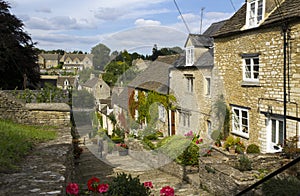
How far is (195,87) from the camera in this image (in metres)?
14.9

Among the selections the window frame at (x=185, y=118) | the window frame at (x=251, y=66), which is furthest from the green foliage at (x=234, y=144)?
the window frame at (x=185, y=118)

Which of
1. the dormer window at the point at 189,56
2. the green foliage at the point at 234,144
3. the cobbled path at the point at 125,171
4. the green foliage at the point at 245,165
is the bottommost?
the cobbled path at the point at 125,171

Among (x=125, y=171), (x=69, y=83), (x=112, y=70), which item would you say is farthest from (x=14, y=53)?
(x=125, y=171)

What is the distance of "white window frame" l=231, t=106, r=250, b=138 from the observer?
11266 mm

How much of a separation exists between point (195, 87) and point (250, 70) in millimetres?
4259

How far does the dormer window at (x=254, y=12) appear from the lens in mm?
10320

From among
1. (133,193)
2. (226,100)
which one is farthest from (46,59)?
(133,193)

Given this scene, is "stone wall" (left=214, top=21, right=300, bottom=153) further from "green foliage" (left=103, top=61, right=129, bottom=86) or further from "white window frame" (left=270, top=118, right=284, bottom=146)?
"green foliage" (left=103, top=61, right=129, bottom=86)

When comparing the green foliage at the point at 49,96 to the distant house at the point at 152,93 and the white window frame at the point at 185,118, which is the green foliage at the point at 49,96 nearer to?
the distant house at the point at 152,93

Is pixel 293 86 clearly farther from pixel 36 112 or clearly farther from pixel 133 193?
pixel 36 112

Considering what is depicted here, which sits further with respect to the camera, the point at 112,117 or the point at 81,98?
the point at 112,117

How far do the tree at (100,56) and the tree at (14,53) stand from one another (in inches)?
503

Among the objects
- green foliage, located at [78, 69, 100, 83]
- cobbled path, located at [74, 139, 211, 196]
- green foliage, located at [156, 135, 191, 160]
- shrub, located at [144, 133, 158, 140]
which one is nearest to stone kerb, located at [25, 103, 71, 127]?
green foliage, located at [78, 69, 100, 83]

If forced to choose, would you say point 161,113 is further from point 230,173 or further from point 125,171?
point 230,173
